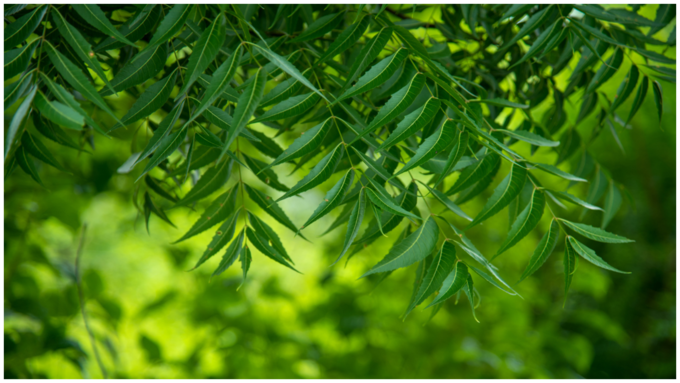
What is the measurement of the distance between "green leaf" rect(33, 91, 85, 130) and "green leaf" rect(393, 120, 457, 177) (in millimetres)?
186

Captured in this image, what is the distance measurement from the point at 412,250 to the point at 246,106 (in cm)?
14

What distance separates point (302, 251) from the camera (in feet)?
7.43

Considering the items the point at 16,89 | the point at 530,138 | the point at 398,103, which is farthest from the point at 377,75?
the point at 16,89

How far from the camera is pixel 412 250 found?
30 cm

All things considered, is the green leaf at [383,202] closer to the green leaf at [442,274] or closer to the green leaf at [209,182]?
the green leaf at [442,274]

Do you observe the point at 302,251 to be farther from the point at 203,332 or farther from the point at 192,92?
the point at 192,92

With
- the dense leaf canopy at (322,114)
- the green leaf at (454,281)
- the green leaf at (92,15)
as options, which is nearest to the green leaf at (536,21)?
the dense leaf canopy at (322,114)

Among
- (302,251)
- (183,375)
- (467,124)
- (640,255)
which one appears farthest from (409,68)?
(302,251)

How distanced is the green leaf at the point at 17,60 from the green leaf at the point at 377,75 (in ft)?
0.70

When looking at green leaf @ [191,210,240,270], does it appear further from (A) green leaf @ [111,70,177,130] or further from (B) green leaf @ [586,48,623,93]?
(B) green leaf @ [586,48,623,93]

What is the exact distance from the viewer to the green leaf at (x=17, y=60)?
0.30m

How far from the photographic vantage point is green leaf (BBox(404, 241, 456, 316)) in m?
0.30

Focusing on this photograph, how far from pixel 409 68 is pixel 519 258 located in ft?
3.85

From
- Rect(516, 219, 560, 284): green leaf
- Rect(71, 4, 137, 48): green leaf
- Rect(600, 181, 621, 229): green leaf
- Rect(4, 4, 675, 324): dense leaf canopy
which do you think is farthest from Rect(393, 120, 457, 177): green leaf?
Rect(600, 181, 621, 229): green leaf
